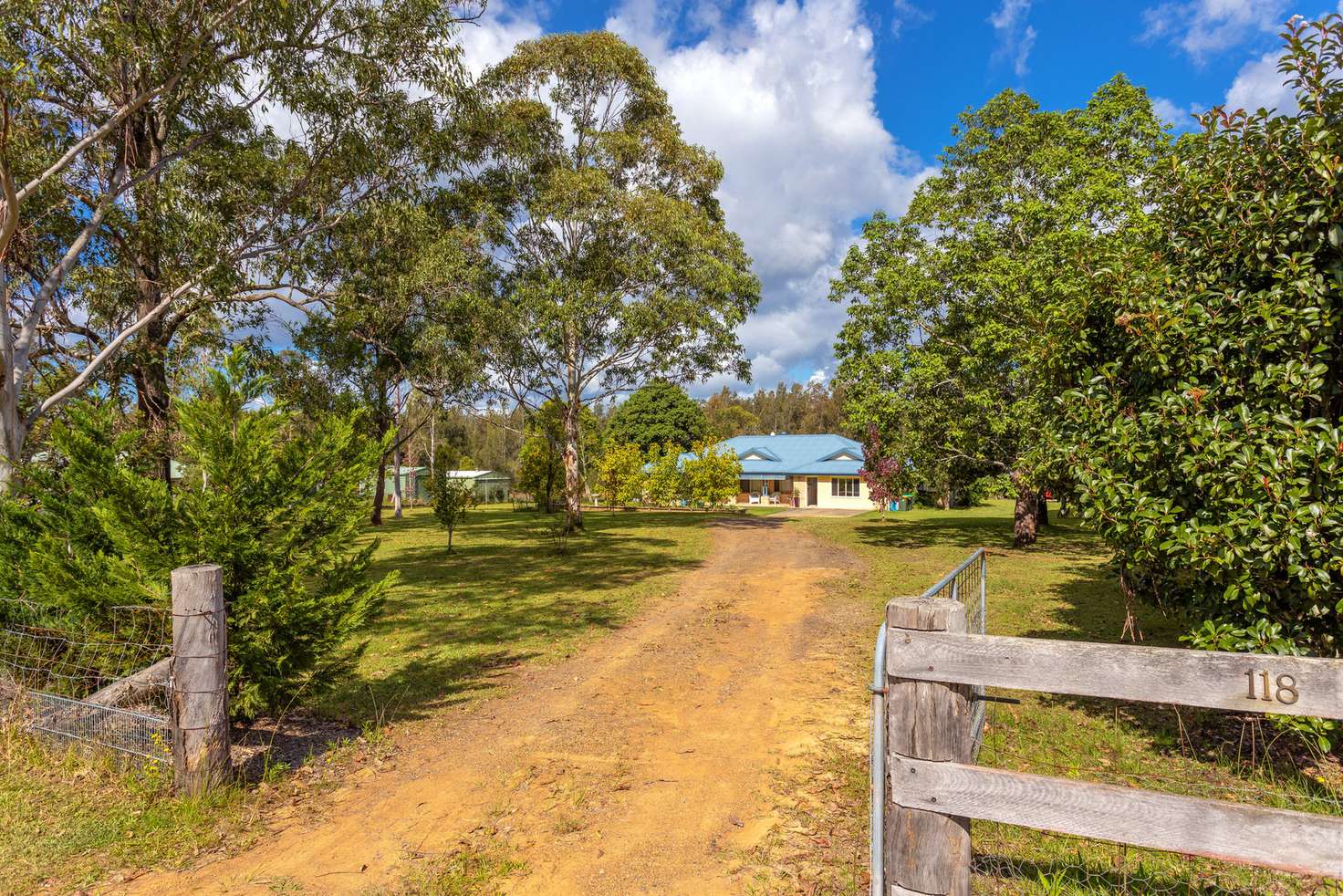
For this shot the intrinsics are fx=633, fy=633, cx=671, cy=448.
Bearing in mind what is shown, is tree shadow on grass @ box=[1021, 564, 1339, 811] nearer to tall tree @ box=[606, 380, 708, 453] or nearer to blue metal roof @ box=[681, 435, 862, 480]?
blue metal roof @ box=[681, 435, 862, 480]

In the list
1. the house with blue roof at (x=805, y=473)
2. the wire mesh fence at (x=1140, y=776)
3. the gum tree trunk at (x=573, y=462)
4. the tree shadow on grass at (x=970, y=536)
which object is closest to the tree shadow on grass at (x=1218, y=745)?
the wire mesh fence at (x=1140, y=776)

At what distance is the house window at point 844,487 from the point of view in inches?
1852

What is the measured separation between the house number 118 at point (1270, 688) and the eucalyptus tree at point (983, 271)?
14.3m

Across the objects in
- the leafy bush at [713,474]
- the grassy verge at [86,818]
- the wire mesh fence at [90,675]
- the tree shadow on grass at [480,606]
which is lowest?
the tree shadow on grass at [480,606]

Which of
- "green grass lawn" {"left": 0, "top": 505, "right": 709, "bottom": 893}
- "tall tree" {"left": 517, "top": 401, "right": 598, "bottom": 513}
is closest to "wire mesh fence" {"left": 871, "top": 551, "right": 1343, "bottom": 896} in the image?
"green grass lawn" {"left": 0, "top": 505, "right": 709, "bottom": 893}

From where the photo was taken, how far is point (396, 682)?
7664mm

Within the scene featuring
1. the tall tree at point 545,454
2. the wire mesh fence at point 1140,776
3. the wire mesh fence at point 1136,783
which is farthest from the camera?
the tall tree at point 545,454

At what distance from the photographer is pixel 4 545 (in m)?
6.02

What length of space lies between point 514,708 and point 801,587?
8.07 m

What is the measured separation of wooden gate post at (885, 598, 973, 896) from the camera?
265 centimetres

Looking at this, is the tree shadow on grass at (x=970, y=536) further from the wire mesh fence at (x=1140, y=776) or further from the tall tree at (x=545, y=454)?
the tall tree at (x=545, y=454)

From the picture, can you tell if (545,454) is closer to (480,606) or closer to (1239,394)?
(480,606)

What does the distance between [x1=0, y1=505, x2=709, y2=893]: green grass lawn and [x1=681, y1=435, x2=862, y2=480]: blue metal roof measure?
28586 millimetres

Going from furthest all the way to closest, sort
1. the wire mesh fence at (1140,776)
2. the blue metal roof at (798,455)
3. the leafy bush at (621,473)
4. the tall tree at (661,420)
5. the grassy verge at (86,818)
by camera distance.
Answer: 1. the tall tree at (661,420)
2. the blue metal roof at (798,455)
3. the leafy bush at (621,473)
4. the grassy verge at (86,818)
5. the wire mesh fence at (1140,776)
